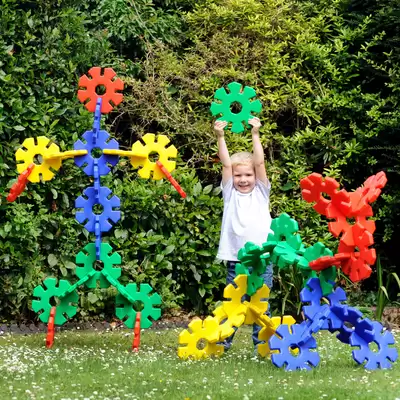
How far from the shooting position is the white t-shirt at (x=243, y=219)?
657 centimetres

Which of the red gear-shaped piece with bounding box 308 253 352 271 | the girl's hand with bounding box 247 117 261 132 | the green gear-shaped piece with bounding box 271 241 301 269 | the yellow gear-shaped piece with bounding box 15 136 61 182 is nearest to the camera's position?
the red gear-shaped piece with bounding box 308 253 352 271

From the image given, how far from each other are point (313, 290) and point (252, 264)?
0.54 m

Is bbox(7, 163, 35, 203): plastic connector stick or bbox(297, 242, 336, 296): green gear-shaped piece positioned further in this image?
bbox(7, 163, 35, 203): plastic connector stick

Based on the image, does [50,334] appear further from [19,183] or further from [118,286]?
[19,183]

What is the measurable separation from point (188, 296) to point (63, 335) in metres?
1.63

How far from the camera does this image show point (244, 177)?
6.64 meters

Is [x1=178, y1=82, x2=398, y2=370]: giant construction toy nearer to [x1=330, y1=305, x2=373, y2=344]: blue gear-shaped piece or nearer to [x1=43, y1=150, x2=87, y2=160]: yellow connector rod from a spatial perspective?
[x1=330, y1=305, x2=373, y2=344]: blue gear-shaped piece

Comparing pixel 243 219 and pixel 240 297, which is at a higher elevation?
pixel 243 219

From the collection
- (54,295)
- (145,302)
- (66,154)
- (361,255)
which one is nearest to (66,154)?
(66,154)

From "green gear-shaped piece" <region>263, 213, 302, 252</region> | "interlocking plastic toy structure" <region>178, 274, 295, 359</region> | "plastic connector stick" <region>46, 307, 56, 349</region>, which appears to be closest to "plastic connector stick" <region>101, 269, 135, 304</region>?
"plastic connector stick" <region>46, 307, 56, 349</region>

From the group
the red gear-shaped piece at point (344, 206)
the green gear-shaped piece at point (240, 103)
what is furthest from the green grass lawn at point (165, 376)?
the green gear-shaped piece at point (240, 103)

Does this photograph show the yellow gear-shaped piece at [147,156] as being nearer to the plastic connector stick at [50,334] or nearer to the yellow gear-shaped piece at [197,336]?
the yellow gear-shaped piece at [197,336]

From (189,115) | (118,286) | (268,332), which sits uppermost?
(189,115)

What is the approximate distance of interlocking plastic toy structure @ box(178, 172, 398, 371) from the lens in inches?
221
